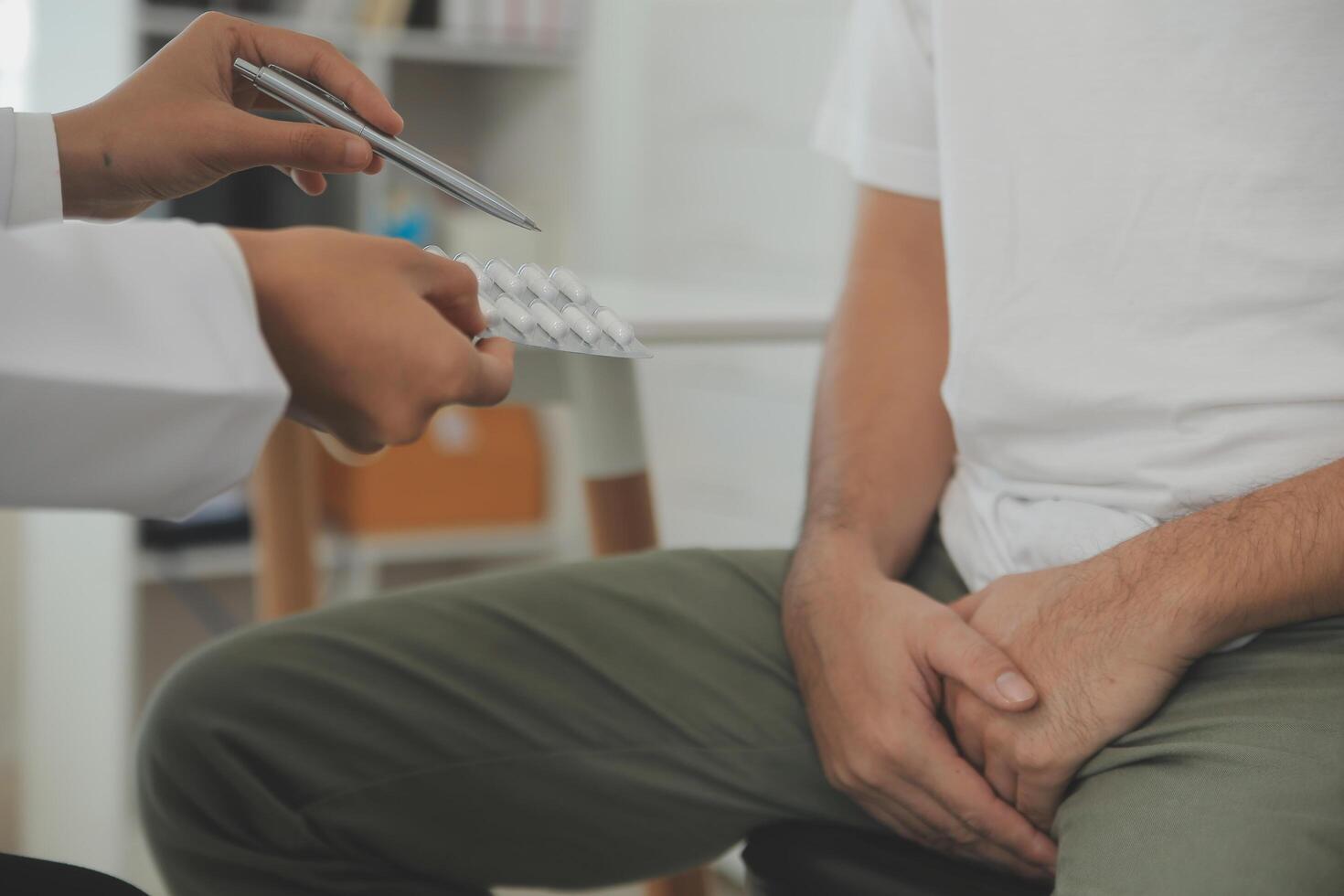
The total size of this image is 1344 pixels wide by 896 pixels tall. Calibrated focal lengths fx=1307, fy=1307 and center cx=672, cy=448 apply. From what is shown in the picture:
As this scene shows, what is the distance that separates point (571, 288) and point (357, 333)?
132 millimetres

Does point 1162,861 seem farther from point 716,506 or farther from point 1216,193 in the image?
point 716,506

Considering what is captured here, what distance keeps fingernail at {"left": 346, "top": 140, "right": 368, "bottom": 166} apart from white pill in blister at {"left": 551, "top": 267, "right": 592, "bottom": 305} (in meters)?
0.10

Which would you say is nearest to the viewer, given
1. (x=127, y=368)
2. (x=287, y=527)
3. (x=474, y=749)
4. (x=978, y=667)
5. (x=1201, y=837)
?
(x=127, y=368)

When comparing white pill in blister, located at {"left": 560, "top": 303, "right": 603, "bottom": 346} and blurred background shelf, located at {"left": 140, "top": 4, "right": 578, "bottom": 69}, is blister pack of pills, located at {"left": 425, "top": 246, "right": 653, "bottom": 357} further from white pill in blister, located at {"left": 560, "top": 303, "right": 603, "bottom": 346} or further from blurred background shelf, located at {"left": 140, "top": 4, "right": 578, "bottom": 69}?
blurred background shelf, located at {"left": 140, "top": 4, "right": 578, "bottom": 69}

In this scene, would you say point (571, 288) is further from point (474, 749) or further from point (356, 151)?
point (474, 749)

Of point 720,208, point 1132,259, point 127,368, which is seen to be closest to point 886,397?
point 1132,259

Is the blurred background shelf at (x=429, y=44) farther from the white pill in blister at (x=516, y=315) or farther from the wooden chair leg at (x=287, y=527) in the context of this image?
the white pill in blister at (x=516, y=315)

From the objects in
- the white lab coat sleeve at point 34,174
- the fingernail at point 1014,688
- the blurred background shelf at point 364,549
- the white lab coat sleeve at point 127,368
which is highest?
the white lab coat sleeve at point 34,174

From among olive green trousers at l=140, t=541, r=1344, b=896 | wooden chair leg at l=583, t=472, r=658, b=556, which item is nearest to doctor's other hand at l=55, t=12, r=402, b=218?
olive green trousers at l=140, t=541, r=1344, b=896

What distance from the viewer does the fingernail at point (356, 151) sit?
1.82 ft

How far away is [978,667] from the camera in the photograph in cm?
66

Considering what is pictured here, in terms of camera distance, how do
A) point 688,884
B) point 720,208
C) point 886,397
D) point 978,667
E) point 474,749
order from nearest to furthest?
point 978,667 → point 474,749 → point 886,397 → point 688,884 → point 720,208

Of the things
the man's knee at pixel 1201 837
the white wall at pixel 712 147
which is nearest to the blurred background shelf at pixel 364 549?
the white wall at pixel 712 147

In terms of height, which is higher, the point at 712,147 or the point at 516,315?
the point at 712,147
